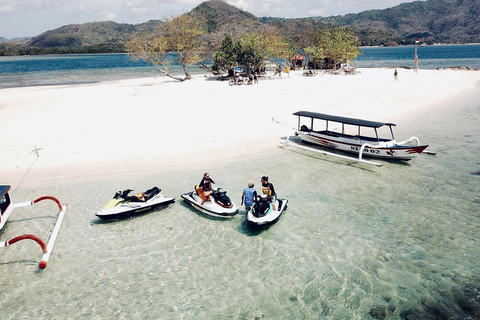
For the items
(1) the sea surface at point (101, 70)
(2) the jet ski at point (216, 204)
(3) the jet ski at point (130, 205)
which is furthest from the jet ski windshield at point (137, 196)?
(1) the sea surface at point (101, 70)

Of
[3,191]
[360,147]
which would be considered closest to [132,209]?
[3,191]

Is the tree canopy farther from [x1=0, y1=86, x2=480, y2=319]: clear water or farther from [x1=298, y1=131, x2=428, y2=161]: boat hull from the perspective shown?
[x1=0, y1=86, x2=480, y2=319]: clear water

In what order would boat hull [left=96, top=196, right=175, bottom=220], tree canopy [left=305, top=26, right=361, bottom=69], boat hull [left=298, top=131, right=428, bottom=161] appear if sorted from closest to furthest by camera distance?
1. boat hull [left=96, top=196, right=175, bottom=220]
2. boat hull [left=298, top=131, right=428, bottom=161]
3. tree canopy [left=305, top=26, right=361, bottom=69]

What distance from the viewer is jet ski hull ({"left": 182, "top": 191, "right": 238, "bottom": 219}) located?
464 inches

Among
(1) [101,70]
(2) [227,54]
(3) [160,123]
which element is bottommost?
(3) [160,123]

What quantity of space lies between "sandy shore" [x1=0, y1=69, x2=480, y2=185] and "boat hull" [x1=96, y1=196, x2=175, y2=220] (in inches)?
182

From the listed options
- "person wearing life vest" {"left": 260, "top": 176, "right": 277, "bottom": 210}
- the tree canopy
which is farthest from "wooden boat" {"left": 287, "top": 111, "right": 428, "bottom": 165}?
the tree canopy

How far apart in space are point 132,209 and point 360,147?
40.5 feet

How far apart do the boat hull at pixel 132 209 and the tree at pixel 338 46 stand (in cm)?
4577

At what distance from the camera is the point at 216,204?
12078 millimetres

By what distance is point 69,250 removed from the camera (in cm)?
1030

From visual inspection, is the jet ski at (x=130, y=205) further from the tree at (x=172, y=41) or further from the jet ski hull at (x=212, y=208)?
the tree at (x=172, y=41)

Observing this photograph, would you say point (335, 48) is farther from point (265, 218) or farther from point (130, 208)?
point (130, 208)

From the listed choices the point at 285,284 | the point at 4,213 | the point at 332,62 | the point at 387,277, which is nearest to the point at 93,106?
the point at 4,213
